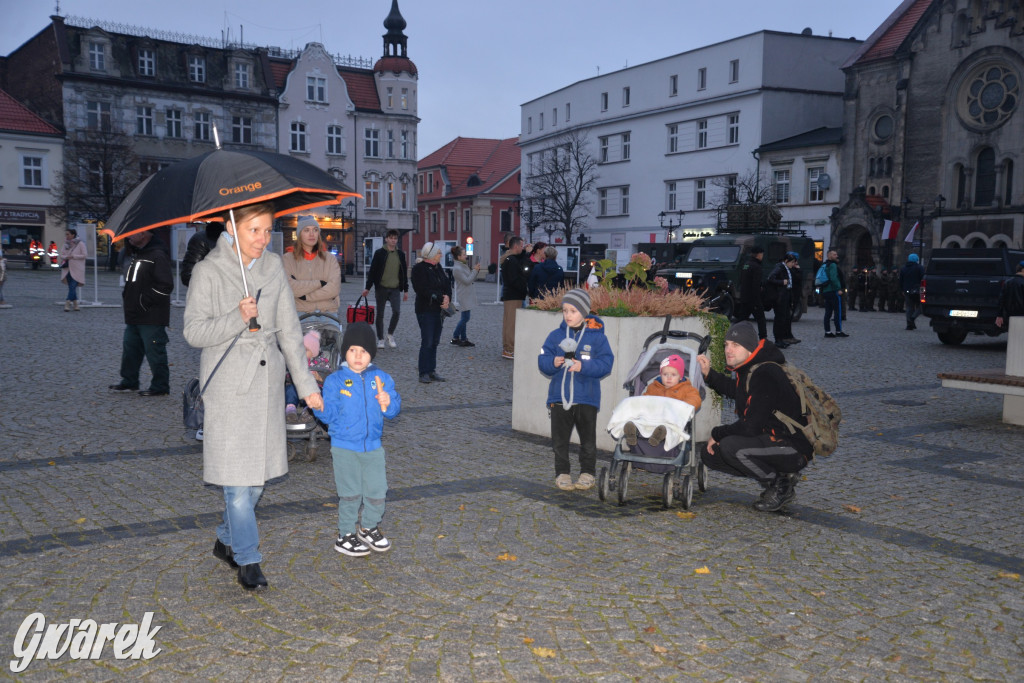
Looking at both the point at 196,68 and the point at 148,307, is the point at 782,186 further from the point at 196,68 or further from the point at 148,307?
the point at 148,307

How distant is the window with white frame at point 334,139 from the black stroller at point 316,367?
60.5 m

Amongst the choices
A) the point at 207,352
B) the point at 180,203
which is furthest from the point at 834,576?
the point at 180,203

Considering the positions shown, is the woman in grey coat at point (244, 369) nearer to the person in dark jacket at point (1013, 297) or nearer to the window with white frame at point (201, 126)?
the person in dark jacket at point (1013, 297)

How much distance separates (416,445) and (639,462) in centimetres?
250

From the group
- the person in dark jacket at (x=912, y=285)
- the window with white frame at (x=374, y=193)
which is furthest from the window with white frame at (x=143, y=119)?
the person in dark jacket at (x=912, y=285)

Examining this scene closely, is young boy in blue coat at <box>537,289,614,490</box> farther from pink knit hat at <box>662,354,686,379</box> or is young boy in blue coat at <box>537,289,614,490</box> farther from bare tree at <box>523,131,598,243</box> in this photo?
bare tree at <box>523,131,598,243</box>

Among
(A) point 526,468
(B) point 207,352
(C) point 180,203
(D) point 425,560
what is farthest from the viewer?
(A) point 526,468

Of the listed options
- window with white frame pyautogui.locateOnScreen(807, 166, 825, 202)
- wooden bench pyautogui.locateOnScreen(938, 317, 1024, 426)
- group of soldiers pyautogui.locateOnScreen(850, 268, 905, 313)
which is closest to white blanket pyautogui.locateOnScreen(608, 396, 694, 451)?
wooden bench pyautogui.locateOnScreen(938, 317, 1024, 426)

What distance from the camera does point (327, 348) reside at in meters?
8.20

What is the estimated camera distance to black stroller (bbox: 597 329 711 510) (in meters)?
6.22

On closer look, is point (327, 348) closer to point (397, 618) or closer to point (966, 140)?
point (397, 618)

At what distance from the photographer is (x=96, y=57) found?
5700cm


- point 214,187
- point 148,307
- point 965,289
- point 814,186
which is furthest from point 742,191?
point 214,187

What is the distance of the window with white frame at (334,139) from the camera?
217 feet
